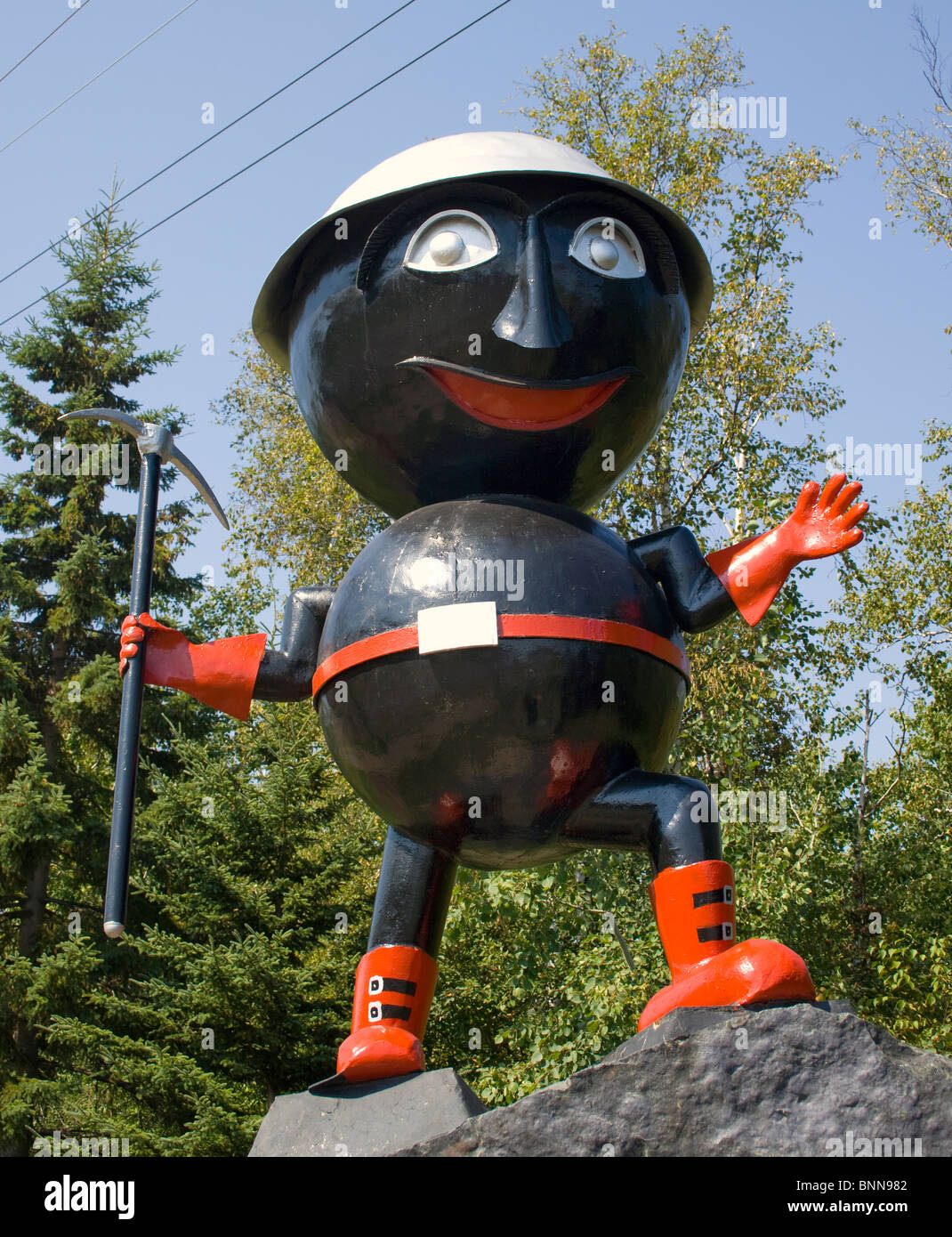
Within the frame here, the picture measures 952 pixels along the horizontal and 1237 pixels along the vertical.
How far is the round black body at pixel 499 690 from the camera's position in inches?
154

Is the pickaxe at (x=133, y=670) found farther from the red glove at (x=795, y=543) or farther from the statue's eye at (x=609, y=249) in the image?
the red glove at (x=795, y=543)

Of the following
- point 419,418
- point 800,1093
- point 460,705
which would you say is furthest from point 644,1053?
point 419,418

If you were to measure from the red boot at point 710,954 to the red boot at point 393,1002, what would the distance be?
812mm

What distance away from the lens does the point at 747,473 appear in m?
13.1

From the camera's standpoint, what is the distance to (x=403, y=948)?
4.34m

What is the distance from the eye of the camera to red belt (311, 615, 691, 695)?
3898 mm

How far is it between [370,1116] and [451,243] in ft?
Answer: 8.91

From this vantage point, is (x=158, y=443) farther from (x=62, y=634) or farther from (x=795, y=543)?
(x=62, y=634)

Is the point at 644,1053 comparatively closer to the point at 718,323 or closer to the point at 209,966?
the point at 209,966

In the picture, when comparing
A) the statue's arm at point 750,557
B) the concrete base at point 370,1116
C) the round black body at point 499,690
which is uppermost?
the statue's arm at point 750,557

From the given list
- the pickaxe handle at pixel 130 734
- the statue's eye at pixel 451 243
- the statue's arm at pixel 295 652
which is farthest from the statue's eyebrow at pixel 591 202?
the pickaxe handle at pixel 130 734

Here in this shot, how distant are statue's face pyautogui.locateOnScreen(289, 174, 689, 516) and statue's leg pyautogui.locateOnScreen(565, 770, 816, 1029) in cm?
118

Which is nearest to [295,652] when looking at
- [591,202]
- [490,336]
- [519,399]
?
[519,399]

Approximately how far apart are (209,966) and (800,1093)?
8.17 m
